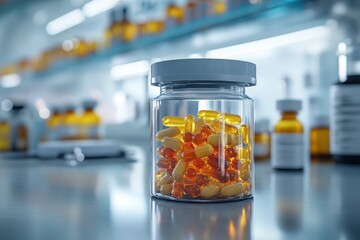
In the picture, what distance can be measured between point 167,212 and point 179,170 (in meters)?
0.07

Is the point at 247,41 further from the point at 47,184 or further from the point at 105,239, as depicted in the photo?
the point at 105,239

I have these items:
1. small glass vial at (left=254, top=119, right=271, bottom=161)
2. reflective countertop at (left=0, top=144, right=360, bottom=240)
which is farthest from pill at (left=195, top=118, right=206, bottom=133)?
small glass vial at (left=254, top=119, right=271, bottom=161)

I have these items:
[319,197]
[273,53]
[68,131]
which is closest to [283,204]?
[319,197]

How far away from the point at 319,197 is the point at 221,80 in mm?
245

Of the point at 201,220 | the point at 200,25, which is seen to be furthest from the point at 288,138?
the point at 200,25

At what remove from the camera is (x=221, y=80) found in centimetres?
53

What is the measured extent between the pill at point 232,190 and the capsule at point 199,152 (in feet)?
0.18

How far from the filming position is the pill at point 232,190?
0.54 meters

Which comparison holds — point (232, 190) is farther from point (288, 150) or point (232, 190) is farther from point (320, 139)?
point (320, 139)

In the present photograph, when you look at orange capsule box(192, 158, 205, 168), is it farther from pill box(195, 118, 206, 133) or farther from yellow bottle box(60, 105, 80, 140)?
yellow bottle box(60, 105, 80, 140)

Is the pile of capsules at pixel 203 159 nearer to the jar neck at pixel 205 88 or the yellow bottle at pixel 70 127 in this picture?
the jar neck at pixel 205 88

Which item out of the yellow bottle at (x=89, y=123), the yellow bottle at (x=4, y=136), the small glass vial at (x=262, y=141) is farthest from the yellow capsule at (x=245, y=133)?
the yellow bottle at (x=4, y=136)

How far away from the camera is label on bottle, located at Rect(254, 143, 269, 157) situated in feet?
4.14

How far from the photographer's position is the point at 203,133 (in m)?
0.56
